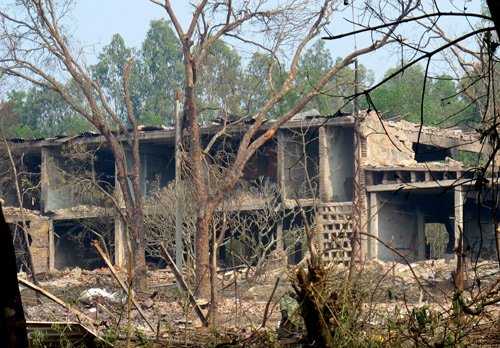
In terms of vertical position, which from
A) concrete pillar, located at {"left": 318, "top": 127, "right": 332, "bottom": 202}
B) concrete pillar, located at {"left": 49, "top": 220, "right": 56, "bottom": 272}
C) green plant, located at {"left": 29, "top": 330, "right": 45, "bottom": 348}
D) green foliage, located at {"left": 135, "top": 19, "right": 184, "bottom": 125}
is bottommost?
concrete pillar, located at {"left": 49, "top": 220, "right": 56, "bottom": 272}

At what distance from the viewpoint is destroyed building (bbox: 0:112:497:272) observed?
19625mm

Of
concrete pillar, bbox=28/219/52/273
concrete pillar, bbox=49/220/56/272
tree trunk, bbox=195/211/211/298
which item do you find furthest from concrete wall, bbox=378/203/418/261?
concrete pillar, bbox=28/219/52/273

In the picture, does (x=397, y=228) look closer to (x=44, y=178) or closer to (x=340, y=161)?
(x=340, y=161)

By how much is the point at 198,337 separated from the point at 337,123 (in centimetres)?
1458

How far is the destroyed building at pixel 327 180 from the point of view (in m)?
19.6

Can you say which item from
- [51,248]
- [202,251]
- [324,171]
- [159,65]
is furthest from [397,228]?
[159,65]

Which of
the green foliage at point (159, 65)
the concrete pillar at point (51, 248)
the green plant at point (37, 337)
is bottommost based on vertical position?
the concrete pillar at point (51, 248)

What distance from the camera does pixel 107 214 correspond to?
72.3ft

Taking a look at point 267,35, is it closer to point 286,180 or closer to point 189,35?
point 189,35

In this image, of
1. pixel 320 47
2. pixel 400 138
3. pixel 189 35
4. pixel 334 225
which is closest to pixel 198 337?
pixel 189 35

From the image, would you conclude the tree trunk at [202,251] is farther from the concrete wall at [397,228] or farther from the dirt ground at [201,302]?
the concrete wall at [397,228]

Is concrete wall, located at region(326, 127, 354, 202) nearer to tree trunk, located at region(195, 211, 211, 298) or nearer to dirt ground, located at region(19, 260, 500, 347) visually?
dirt ground, located at region(19, 260, 500, 347)

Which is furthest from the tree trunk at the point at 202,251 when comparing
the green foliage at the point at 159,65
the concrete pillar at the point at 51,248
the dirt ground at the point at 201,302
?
the green foliage at the point at 159,65

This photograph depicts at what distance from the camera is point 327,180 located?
2028 cm
